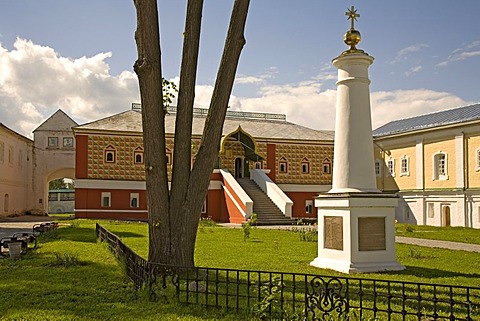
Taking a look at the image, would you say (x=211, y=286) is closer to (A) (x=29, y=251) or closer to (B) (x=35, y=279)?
(B) (x=35, y=279)

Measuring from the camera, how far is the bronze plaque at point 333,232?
9852 millimetres

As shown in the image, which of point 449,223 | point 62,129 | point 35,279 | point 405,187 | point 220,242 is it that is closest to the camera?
point 35,279

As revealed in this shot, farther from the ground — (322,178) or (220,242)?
(322,178)

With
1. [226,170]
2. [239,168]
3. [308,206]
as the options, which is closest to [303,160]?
[308,206]

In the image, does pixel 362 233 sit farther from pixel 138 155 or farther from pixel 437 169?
pixel 138 155

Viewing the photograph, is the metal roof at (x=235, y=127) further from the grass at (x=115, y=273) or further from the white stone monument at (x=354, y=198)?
the white stone monument at (x=354, y=198)

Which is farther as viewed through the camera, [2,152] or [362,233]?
[2,152]

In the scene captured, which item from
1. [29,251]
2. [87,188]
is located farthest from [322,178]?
[29,251]

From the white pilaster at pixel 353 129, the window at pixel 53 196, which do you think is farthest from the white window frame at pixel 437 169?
the window at pixel 53 196

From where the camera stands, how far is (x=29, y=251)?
1266 cm

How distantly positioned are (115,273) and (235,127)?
84.2 feet

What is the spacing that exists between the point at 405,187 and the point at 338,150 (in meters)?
22.5

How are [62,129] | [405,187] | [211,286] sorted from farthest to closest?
[62,129] < [405,187] < [211,286]

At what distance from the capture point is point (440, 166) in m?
28.8
